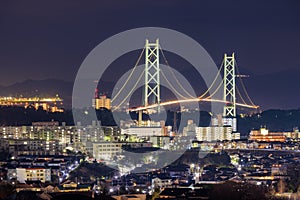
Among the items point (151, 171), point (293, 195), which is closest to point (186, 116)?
point (151, 171)

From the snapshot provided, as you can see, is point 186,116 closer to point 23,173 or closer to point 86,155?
point 86,155

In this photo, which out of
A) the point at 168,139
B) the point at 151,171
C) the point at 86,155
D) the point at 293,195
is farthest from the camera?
the point at 168,139

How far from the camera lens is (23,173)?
16.2m

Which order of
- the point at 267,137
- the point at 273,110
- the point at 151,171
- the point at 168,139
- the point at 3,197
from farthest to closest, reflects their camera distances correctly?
1. the point at 273,110
2. the point at 267,137
3. the point at 168,139
4. the point at 151,171
5. the point at 3,197

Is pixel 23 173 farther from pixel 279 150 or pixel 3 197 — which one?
pixel 279 150

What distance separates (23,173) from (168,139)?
908cm

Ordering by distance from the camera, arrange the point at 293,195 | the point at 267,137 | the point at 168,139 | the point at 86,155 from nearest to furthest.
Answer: the point at 293,195 < the point at 86,155 < the point at 168,139 < the point at 267,137

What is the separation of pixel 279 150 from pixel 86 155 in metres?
6.20

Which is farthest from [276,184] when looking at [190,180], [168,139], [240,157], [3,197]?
[168,139]

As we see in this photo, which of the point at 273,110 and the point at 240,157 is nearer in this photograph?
the point at 240,157

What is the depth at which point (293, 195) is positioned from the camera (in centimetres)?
1280

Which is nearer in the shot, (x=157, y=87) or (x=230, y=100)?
(x=157, y=87)

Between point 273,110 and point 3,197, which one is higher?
point 273,110

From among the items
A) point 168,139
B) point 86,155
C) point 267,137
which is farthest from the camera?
point 267,137
